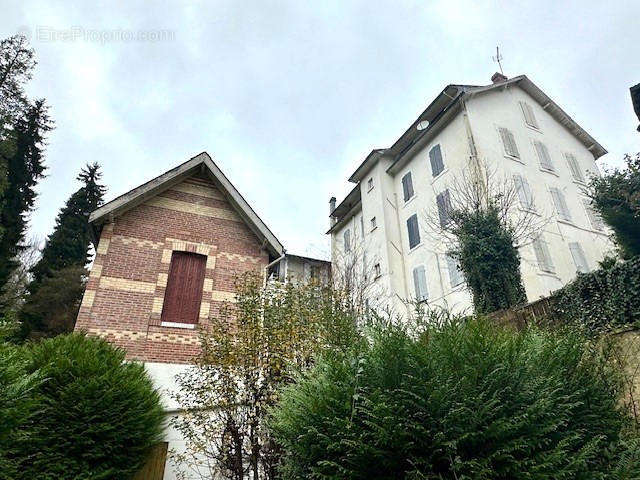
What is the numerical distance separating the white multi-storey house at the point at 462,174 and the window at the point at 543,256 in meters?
0.05

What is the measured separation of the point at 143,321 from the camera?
28.7ft

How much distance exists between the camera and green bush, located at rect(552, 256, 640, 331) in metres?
5.92

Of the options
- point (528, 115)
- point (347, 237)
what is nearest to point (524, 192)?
point (528, 115)

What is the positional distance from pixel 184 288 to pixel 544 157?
17.7 meters

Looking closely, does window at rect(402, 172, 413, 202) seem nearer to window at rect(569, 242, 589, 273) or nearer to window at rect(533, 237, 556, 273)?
window at rect(533, 237, 556, 273)

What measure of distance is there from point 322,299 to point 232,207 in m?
4.73

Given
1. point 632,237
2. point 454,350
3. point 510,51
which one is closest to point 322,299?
point 454,350

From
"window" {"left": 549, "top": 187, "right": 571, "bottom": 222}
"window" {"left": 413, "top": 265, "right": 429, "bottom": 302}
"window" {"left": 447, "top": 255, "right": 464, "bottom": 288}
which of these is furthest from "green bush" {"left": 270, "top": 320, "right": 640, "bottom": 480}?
"window" {"left": 549, "top": 187, "right": 571, "bottom": 222}

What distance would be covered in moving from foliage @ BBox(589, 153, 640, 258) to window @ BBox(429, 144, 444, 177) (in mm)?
9047

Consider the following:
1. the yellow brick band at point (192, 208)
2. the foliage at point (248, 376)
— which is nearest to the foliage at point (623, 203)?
the foliage at point (248, 376)

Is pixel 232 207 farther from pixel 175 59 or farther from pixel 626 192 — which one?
pixel 626 192

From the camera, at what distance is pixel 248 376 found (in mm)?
6113

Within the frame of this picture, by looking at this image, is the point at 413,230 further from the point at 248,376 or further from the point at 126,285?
the point at 248,376

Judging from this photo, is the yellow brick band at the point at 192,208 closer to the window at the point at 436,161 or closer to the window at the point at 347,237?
the window at the point at 436,161
